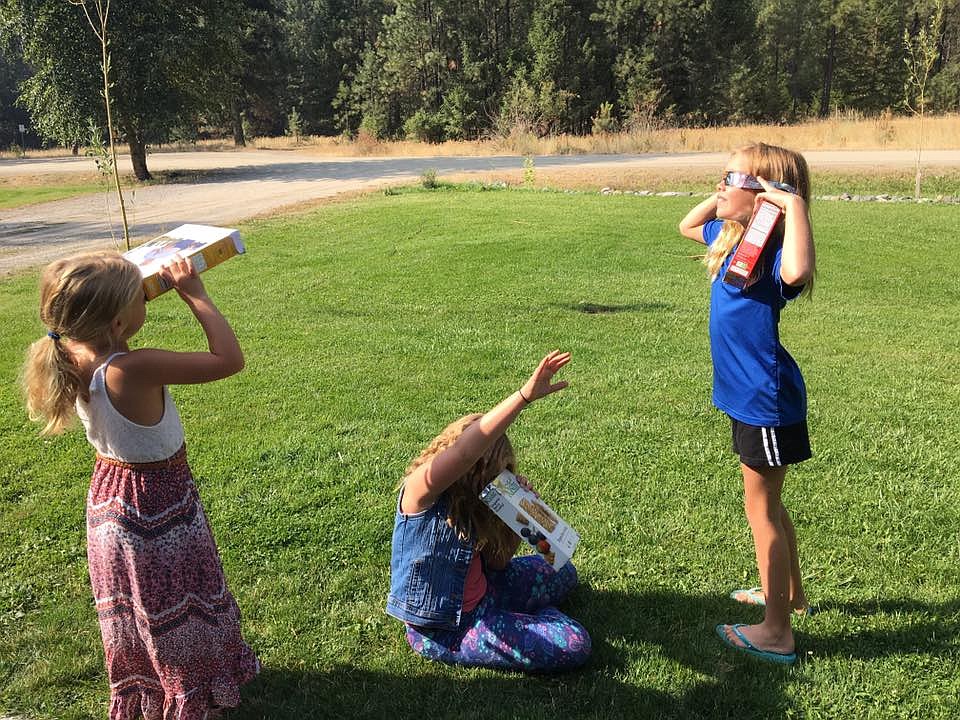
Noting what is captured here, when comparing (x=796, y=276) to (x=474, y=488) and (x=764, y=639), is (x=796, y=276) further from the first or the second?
(x=764, y=639)

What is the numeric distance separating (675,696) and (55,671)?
2.26 m

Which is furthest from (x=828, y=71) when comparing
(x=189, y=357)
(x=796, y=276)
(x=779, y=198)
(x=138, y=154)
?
(x=189, y=357)

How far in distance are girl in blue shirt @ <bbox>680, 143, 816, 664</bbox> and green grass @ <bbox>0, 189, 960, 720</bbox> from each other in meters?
0.53

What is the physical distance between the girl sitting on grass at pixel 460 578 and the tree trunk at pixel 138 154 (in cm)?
2524

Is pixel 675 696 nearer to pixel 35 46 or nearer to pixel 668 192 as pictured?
pixel 668 192

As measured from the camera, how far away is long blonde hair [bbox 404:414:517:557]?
259 centimetres

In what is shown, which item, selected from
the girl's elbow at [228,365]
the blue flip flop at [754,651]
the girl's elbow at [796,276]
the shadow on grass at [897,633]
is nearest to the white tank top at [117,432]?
the girl's elbow at [228,365]

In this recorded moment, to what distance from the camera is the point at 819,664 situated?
2807 mm

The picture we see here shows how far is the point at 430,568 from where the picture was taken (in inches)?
106

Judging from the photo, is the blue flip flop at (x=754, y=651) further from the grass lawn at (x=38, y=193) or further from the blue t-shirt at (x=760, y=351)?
the grass lawn at (x=38, y=193)

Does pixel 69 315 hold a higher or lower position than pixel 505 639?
higher

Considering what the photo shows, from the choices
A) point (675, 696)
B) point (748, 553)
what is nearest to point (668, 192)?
point (748, 553)

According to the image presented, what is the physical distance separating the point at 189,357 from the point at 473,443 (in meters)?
0.88

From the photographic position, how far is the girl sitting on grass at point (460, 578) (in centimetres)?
261
